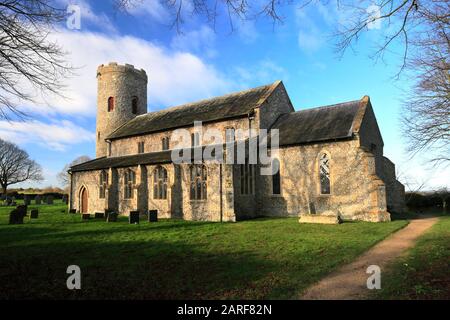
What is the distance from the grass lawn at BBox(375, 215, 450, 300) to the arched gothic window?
12.8 m

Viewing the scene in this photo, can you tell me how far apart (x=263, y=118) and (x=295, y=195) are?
21.2 feet

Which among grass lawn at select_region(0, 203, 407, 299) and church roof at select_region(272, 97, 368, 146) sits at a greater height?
church roof at select_region(272, 97, 368, 146)

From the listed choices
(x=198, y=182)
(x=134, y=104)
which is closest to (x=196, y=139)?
(x=198, y=182)

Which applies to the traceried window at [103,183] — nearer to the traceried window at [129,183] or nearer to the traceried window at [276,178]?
the traceried window at [129,183]

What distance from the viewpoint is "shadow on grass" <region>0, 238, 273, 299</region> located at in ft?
20.2

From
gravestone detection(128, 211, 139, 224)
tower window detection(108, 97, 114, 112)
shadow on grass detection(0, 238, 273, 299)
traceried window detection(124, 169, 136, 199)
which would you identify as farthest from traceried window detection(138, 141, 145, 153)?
shadow on grass detection(0, 238, 273, 299)

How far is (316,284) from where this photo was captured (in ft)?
21.2

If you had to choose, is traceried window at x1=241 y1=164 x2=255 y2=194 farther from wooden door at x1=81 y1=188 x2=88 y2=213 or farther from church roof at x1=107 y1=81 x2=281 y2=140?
wooden door at x1=81 y1=188 x2=88 y2=213

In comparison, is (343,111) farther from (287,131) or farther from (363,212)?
(363,212)

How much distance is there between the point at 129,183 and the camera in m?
24.9

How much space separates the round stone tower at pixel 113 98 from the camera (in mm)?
34500

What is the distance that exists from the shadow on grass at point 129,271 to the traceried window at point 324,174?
11524mm
